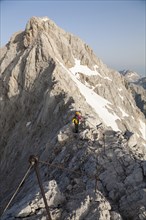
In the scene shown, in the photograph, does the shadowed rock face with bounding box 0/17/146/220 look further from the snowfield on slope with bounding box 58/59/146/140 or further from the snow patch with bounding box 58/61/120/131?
the snow patch with bounding box 58/61/120/131

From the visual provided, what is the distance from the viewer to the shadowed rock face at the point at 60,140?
12.6m

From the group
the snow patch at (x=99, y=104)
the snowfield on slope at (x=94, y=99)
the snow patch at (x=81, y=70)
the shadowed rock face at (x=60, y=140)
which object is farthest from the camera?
the snow patch at (x=81, y=70)

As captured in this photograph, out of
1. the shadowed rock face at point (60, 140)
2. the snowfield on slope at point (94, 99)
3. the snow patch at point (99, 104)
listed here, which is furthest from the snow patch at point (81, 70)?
the snow patch at point (99, 104)

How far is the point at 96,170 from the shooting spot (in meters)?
16.2

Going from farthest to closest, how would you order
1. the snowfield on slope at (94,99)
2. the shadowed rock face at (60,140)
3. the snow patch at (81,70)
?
the snow patch at (81,70) < the snowfield on slope at (94,99) < the shadowed rock face at (60,140)

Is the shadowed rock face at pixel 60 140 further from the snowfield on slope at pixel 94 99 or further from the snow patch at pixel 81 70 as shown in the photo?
the snowfield on slope at pixel 94 99

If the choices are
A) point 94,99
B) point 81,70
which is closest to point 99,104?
point 94,99

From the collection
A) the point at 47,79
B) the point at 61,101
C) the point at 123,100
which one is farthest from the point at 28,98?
the point at 123,100

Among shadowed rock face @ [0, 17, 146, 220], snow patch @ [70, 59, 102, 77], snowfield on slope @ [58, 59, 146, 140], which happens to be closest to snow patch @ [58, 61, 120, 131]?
snowfield on slope @ [58, 59, 146, 140]

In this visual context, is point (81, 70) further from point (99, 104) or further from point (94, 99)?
point (99, 104)

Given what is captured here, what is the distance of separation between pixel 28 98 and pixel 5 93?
5.97 m

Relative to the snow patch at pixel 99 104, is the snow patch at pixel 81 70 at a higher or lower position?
higher

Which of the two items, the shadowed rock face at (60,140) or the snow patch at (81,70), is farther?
the snow patch at (81,70)

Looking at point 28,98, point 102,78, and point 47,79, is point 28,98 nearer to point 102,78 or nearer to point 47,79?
point 47,79
